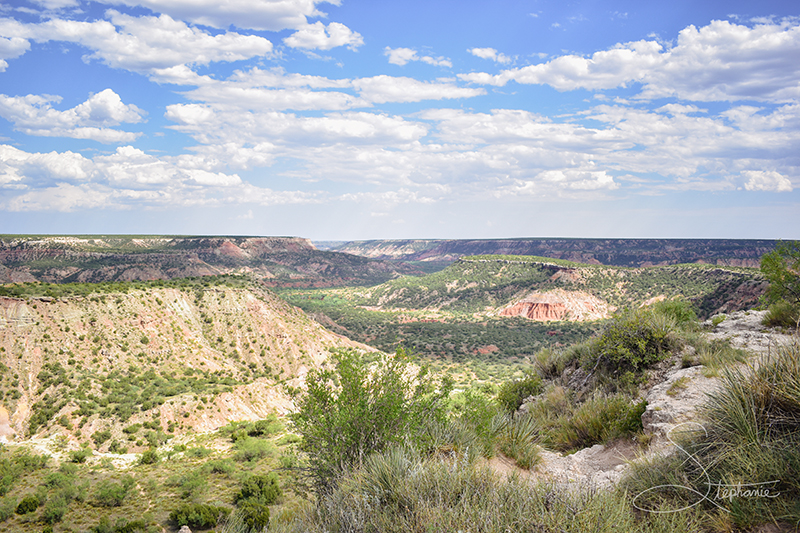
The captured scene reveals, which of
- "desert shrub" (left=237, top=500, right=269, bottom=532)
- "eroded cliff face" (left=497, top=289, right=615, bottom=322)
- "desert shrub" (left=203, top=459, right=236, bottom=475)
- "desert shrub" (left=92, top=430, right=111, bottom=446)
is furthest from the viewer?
"eroded cliff face" (left=497, top=289, right=615, bottom=322)

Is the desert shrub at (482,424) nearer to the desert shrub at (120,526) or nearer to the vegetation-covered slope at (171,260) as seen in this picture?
the desert shrub at (120,526)

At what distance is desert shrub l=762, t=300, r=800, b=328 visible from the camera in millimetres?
11089

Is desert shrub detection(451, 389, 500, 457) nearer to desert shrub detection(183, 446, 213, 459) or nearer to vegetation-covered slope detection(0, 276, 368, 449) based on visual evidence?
desert shrub detection(183, 446, 213, 459)

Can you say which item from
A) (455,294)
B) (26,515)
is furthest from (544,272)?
(26,515)

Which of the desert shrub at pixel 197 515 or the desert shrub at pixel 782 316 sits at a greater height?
the desert shrub at pixel 782 316

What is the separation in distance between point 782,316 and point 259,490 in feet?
67.2

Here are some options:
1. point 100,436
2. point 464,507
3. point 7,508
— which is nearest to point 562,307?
point 100,436

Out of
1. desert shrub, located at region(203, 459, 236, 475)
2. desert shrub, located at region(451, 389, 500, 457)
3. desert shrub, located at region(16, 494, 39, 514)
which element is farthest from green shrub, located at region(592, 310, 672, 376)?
desert shrub, located at region(16, 494, 39, 514)

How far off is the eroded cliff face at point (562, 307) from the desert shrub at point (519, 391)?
73.6 meters

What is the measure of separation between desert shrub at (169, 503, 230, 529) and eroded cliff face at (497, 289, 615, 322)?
3072 inches

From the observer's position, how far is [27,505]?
15.0 metres

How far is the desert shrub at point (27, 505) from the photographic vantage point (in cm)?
1493

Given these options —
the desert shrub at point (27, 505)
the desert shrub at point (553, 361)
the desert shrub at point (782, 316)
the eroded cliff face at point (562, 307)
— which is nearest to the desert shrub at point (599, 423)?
the desert shrub at point (553, 361)

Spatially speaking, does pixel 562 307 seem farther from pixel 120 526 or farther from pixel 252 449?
pixel 120 526
